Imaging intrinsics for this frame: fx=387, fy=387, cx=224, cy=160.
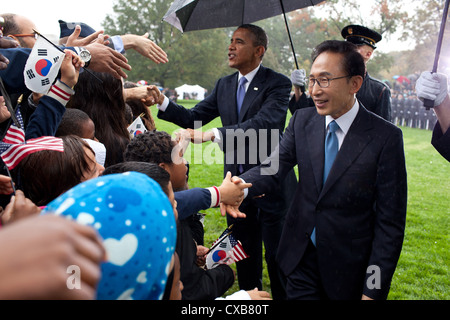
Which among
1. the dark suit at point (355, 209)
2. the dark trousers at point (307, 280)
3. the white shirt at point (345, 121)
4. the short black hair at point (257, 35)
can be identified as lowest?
the dark trousers at point (307, 280)

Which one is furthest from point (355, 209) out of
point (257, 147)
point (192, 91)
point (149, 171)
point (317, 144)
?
point (192, 91)

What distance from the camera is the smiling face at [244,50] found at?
13.1 feet

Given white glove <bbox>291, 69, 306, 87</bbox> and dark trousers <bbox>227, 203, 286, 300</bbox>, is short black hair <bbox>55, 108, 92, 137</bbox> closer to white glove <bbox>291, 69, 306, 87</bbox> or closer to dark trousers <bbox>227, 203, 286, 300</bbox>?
dark trousers <bbox>227, 203, 286, 300</bbox>

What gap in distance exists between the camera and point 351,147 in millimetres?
2490

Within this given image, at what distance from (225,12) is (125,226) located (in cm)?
374

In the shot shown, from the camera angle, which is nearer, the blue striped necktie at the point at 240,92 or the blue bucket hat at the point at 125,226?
the blue bucket hat at the point at 125,226

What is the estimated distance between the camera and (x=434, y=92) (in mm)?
2766

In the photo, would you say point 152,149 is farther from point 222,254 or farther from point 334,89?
point 334,89

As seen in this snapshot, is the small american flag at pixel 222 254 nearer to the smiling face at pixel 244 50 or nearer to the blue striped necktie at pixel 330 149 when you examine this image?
the blue striped necktie at pixel 330 149

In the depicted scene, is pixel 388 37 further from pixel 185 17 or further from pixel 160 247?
pixel 160 247

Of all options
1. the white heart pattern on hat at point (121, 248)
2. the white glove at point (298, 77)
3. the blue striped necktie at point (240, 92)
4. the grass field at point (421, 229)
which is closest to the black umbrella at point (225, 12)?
the white glove at point (298, 77)

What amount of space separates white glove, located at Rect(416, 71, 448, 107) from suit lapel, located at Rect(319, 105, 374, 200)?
56 centimetres

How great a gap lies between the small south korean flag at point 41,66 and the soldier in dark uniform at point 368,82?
3.07 meters

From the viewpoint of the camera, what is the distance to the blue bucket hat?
106cm
